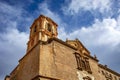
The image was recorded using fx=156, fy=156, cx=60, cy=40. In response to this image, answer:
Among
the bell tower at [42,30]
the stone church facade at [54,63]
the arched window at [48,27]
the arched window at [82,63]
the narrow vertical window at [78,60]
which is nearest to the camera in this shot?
the stone church facade at [54,63]

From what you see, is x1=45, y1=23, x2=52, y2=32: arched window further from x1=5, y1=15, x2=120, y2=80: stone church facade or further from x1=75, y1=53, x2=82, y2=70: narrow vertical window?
x1=75, y1=53, x2=82, y2=70: narrow vertical window

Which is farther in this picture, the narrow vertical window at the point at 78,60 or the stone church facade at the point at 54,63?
the narrow vertical window at the point at 78,60

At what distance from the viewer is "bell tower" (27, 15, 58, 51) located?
3875 cm

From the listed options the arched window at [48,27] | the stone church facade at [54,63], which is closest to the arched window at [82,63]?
the stone church facade at [54,63]

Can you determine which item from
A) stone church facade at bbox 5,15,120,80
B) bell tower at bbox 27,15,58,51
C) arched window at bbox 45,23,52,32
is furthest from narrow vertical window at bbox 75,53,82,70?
arched window at bbox 45,23,52,32

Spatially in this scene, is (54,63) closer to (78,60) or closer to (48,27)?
(78,60)

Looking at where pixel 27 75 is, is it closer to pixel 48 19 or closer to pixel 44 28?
pixel 44 28

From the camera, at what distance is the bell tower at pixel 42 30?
38.8m

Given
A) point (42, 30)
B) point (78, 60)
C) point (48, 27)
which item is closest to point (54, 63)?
point (78, 60)

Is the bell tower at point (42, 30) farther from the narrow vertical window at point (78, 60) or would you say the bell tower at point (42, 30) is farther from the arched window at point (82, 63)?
the narrow vertical window at point (78, 60)

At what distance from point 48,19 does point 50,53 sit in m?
23.7

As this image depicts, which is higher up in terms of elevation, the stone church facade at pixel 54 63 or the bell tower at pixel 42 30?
the bell tower at pixel 42 30

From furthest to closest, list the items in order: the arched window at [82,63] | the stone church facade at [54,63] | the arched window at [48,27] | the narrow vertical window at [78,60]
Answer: the arched window at [48,27], the arched window at [82,63], the narrow vertical window at [78,60], the stone church facade at [54,63]

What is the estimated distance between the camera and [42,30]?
39.1m
